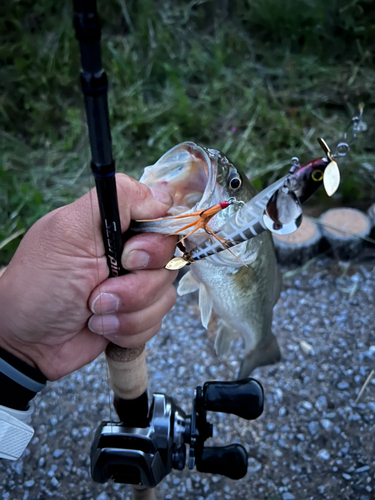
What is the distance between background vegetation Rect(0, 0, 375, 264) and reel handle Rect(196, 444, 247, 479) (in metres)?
1.86

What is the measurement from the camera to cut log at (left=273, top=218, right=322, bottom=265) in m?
2.45

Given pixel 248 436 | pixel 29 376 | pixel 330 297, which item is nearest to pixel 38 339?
pixel 29 376

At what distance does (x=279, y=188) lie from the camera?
2.02 feet

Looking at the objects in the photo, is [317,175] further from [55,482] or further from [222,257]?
[55,482]

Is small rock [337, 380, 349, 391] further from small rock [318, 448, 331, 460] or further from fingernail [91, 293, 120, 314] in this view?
fingernail [91, 293, 120, 314]

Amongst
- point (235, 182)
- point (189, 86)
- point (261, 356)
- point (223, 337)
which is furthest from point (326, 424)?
point (189, 86)

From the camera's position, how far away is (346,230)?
246 cm

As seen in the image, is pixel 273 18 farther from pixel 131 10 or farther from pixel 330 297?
pixel 330 297

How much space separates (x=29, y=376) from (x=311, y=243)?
71.5 inches

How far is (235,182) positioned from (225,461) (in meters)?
0.62

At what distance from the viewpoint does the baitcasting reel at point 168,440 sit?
983 mm

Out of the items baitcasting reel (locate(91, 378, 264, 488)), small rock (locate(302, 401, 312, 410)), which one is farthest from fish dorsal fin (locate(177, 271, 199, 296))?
small rock (locate(302, 401, 312, 410))

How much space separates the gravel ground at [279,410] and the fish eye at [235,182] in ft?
3.98

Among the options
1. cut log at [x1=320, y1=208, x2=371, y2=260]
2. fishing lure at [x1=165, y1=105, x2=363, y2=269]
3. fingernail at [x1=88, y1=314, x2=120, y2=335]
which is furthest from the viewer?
cut log at [x1=320, y1=208, x2=371, y2=260]
